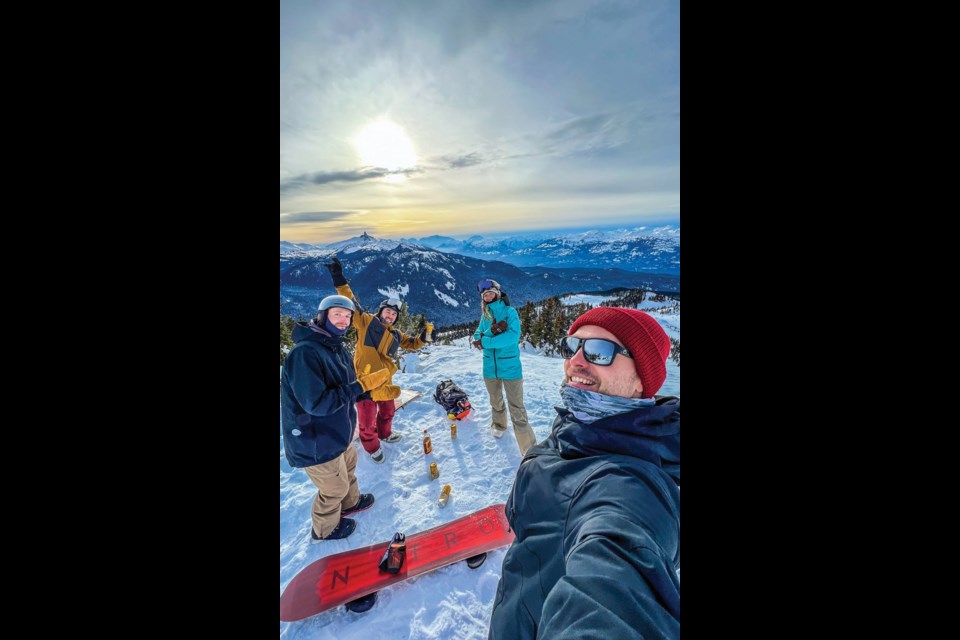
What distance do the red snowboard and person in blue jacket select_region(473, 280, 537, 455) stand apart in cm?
128

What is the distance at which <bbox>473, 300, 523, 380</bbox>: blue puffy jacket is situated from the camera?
15.3 ft

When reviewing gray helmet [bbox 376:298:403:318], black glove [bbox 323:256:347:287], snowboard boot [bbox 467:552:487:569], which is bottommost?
snowboard boot [bbox 467:552:487:569]

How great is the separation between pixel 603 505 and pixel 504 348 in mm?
3529

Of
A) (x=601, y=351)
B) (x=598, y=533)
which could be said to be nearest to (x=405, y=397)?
(x=601, y=351)

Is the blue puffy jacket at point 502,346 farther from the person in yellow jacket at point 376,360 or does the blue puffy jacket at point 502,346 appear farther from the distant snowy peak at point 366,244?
the distant snowy peak at point 366,244

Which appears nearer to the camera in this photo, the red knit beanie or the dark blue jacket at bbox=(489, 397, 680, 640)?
the dark blue jacket at bbox=(489, 397, 680, 640)

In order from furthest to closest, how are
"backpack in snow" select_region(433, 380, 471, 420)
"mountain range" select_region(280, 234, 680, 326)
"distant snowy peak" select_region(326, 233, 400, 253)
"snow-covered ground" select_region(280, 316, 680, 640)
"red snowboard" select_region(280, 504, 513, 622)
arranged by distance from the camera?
"distant snowy peak" select_region(326, 233, 400, 253) → "mountain range" select_region(280, 234, 680, 326) → "backpack in snow" select_region(433, 380, 471, 420) → "red snowboard" select_region(280, 504, 513, 622) → "snow-covered ground" select_region(280, 316, 680, 640)

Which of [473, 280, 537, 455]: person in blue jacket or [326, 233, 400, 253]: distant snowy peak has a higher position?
[326, 233, 400, 253]: distant snowy peak

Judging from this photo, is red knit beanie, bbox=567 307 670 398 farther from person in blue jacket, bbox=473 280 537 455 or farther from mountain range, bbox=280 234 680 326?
mountain range, bbox=280 234 680 326

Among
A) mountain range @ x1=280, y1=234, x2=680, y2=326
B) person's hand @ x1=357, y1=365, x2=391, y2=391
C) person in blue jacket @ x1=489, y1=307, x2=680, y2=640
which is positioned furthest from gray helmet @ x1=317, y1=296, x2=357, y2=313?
mountain range @ x1=280, y1=234, x2=680, y2=326
